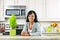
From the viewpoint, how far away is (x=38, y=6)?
4172mm

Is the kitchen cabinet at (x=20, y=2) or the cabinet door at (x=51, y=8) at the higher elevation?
the kitchen cabinet at (x=20, y=2)

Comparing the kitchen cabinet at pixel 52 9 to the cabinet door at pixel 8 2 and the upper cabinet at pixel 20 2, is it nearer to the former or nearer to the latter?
the upper cabinet at pixel 20 2

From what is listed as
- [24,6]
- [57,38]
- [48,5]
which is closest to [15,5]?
[24,6]

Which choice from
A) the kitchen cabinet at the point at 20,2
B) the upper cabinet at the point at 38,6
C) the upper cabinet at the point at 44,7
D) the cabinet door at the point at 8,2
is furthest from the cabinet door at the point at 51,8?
the cabinet door at the point at 8,2

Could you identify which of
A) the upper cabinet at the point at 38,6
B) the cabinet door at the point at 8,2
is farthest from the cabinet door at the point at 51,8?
the cabinet door at the point at 8,2

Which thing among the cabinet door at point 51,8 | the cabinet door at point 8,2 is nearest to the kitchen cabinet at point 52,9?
the cabinet door at point 51,8

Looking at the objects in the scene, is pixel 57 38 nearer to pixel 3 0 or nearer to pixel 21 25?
pixel 21 25

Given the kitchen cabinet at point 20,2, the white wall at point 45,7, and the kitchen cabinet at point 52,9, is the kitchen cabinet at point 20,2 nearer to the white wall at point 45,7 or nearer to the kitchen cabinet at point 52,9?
the white wall at point 45,7

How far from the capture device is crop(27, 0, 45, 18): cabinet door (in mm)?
4160

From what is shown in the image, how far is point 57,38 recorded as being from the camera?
1628 millimetres

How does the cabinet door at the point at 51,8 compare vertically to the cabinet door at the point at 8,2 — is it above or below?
below

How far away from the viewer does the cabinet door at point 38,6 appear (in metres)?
4.16

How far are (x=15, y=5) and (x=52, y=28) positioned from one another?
1.29 metres

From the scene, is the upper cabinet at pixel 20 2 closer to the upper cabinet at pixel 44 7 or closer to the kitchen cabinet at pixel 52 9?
the upper cabinet at pixel 44 7
